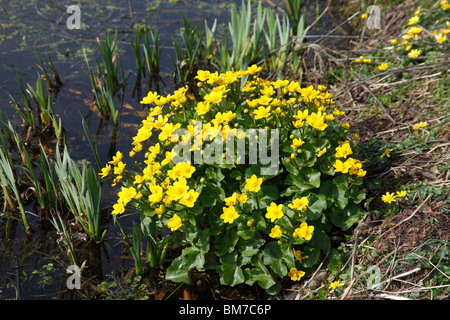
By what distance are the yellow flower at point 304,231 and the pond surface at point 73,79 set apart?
119cm

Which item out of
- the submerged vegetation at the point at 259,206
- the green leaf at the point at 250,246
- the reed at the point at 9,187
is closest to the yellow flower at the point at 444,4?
the submerged vegetation at the point at 259,206

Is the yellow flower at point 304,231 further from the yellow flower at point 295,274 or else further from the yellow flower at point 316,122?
the yellow flower at point 316,122

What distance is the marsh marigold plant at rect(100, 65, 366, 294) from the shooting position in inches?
85.7

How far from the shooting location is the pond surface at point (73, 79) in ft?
8.49

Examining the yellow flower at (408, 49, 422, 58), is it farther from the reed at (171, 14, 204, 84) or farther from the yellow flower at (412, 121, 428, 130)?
the reed at (171, 14, 204, 84)

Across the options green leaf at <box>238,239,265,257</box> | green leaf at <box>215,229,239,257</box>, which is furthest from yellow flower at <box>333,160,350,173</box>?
green leaf at <box>215,229,239,257</box>

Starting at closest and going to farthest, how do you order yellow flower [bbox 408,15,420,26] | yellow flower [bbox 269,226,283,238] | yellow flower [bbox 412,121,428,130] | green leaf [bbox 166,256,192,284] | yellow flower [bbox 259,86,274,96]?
1. yellow flower [bbox 269,226,283,238]
2. green leaf [bbox 166,256,192,284]
3. yellow flower [bbox 259,86,274,96]
4. yellow flower [bbox 412,121,428,130]
5. yellow flower [bbox 408,15,420,26]

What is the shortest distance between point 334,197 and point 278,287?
60 centimetres

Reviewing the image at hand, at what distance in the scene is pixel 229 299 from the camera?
7.95 feet

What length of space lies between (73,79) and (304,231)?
10.5 feet

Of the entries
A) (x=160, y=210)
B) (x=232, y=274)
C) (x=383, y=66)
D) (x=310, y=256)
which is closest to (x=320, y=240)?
(x=310, y=256)

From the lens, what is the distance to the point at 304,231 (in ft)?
6.89

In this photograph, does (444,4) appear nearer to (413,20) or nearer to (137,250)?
(413,20)

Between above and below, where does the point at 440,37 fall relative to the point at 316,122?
above
